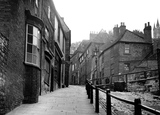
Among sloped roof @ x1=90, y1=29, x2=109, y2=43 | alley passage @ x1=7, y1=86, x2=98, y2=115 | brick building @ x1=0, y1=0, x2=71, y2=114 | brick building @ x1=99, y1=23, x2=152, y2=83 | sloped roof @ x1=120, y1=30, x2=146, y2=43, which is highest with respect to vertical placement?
sloped roof @ x1=90, y1=29, x2=109, y2=43

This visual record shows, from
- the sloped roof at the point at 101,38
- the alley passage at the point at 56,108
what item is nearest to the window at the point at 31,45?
the alley passage at the point at 56,108

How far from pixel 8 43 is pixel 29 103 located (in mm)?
3232

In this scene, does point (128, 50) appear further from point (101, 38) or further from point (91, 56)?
point (91, 56)

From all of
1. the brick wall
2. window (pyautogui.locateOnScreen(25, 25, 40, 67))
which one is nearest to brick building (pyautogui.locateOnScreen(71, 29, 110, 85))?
window (pyautogui.locateOnScreen(25, 25, 40, 67))

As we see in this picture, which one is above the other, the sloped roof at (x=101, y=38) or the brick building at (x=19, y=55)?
the sloped roof at (x=101, y=38)

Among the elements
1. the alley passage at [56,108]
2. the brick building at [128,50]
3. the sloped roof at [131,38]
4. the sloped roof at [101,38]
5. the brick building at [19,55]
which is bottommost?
the alley passage at [56,108]

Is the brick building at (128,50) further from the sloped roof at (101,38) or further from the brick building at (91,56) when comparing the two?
the sloped roof at (101,38)

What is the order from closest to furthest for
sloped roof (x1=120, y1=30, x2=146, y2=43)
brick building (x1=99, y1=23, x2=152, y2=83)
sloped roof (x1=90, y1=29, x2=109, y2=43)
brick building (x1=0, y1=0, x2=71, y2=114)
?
brick building (x1=0, y1=0, x2=71, y2=114), brick building (x1=99, y1=23, x2=152, y2=83), sloped roof (x1=120, y1=30, x2=146, y2=43), sloped roof (x1=90, y1=29, x2=109, y2=43)

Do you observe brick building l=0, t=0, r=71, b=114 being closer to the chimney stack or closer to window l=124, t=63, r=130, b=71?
window l=124, t=63, r=130, b=71

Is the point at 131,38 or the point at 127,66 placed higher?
the point at 131,38

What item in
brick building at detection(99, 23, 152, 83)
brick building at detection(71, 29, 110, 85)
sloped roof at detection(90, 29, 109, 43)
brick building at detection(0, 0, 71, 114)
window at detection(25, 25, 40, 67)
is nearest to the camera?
brick building at detection(0, 0, 71, 114)

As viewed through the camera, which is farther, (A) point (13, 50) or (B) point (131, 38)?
(B) point (131, 38)

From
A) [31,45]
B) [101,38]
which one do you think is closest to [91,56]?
[101,38]

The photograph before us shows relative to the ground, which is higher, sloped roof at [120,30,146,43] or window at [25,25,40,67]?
sloped roof at [120,30,146,43]
